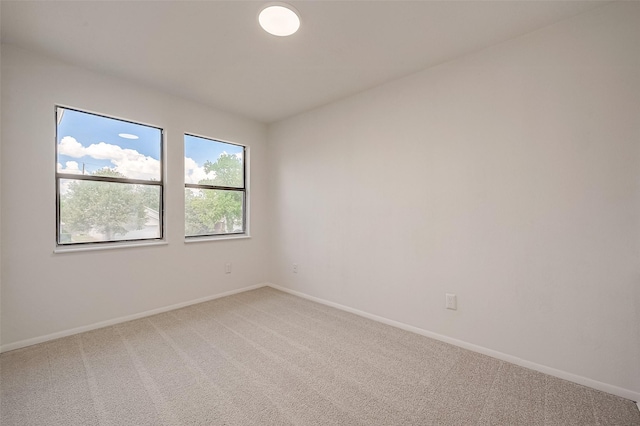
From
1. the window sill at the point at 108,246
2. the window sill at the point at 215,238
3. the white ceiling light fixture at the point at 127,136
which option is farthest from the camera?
the window sill at the point at 215,238

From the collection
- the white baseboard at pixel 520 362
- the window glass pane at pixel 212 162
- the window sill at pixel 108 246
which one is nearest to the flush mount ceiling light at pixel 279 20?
the window glass pane at pixel 212 162

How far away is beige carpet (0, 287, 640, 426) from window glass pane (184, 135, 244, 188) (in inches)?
75.8

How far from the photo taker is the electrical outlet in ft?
7.91

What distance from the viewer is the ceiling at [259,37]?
1841 mm

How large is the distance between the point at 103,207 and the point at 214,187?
127 cm

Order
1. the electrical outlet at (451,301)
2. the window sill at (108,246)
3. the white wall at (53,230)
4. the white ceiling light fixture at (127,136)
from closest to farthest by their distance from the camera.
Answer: the white wall at (53,230)
the electrical outlet at (451,301)
the window sill at (108,246)
the white ceiling light fixture at (127,136)

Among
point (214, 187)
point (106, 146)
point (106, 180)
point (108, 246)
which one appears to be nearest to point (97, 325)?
point (108, 246)

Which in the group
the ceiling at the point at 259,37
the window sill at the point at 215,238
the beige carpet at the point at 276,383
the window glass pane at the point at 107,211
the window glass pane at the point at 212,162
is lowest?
the beige carpet at the point at 276,383

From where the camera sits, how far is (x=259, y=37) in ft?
7.05

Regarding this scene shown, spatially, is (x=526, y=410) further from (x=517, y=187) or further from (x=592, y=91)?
(x=592, y=91)

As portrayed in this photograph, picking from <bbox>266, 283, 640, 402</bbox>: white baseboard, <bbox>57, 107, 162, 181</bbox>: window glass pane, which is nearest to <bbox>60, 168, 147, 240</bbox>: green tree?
<bbox>57, 107, 162, 181</bbox>: window glass pane

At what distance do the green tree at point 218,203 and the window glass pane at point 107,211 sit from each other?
41 centimetres

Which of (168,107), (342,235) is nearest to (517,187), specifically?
(342,235)

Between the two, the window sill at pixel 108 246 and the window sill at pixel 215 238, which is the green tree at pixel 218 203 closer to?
the window sill at pixel 215 238
